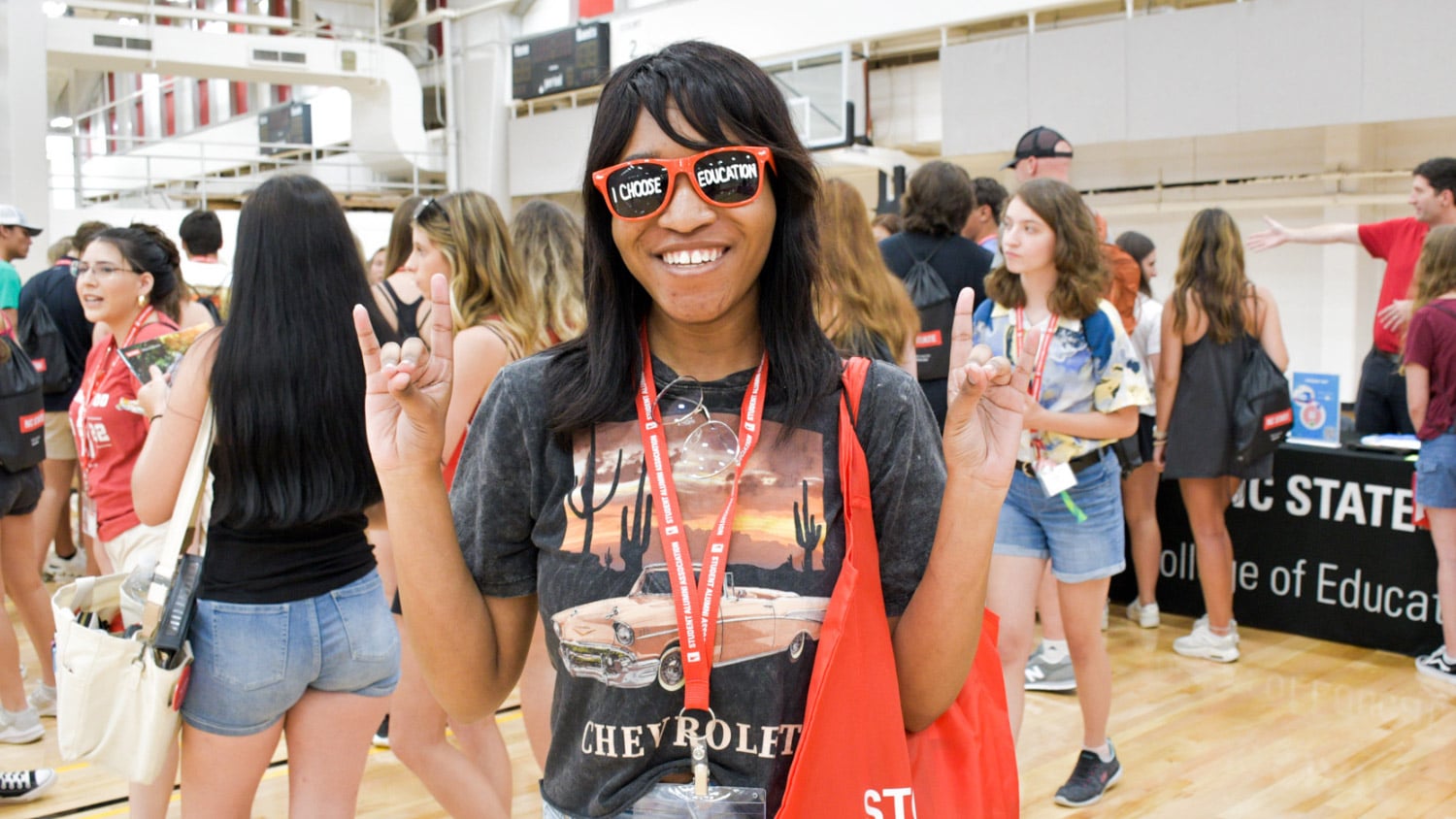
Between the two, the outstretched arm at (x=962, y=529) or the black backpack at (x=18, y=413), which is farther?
the black backpack at (x=18, y=413)

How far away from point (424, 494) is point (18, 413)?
3287mm

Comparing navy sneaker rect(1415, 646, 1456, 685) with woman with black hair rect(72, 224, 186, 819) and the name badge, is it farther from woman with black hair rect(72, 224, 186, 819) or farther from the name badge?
woman with black hair rect(72, 224, 186, 819)

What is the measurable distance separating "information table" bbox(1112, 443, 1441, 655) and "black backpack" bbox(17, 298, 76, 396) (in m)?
5.22

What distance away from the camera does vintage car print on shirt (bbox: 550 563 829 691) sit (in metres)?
1.23

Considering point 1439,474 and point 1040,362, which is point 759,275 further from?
point 1439,474

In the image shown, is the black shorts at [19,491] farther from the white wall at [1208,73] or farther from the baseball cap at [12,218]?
the white wall at [1208,73]

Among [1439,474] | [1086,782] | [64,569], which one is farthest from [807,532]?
[64,569]


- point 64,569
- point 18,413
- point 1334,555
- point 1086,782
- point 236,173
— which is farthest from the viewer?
point 236,173

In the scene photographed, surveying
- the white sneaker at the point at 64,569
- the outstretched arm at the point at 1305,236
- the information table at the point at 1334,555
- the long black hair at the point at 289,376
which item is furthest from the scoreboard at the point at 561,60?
the long black hair at the point at 289,376

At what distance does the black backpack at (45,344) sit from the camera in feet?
17.2

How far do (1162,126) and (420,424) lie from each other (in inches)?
349

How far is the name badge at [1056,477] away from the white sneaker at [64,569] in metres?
5.41

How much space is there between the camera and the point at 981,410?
4.26 feet

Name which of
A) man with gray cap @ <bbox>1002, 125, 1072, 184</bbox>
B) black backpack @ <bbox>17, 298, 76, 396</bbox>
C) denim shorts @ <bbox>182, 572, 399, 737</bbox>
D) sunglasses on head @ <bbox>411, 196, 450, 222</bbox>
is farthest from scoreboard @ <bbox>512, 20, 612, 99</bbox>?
denim shorts @ <bbox>182, 572, 399, 737</bbox>
